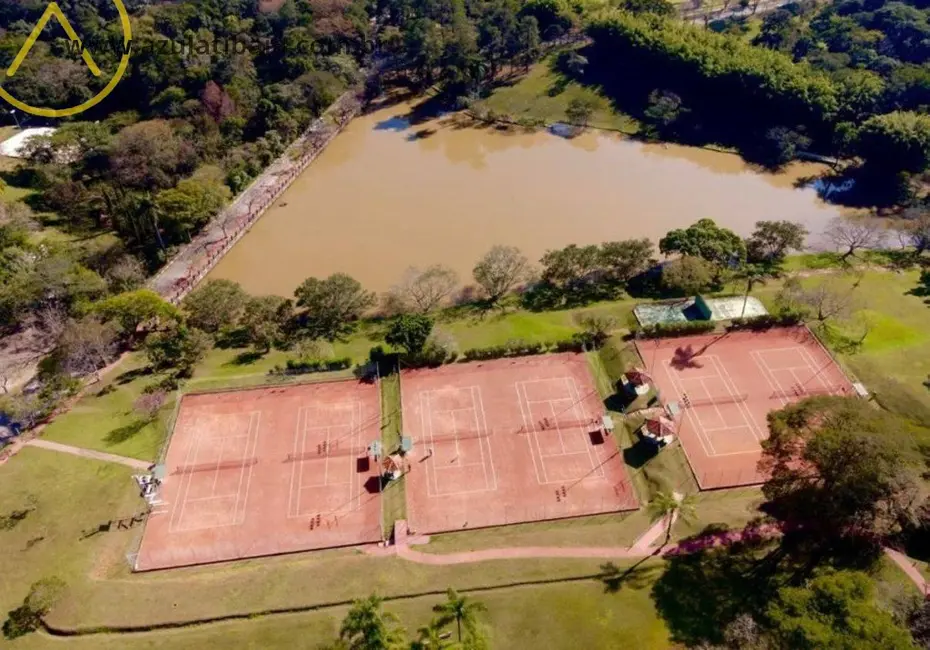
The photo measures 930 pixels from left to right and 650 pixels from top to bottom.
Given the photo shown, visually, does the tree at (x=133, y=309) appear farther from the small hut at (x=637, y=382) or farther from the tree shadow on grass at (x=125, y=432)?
the small hut at (x=637, y=382)

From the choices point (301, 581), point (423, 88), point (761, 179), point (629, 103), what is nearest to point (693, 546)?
point (301, 581)

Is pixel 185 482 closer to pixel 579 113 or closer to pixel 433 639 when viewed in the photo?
pixel 433 639

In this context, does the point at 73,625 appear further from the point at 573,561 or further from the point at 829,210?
the point at 829,210

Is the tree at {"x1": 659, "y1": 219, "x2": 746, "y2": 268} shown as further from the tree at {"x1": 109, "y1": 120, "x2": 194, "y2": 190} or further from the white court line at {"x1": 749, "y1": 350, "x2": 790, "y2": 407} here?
the tree at {"x1": 109, "y1": 120, "x2": 194, "y2": 190}

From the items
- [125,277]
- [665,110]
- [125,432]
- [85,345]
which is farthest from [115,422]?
[665,110]

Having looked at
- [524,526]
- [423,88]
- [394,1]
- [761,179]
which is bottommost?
[524,526]

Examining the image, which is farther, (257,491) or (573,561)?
(257,491)
